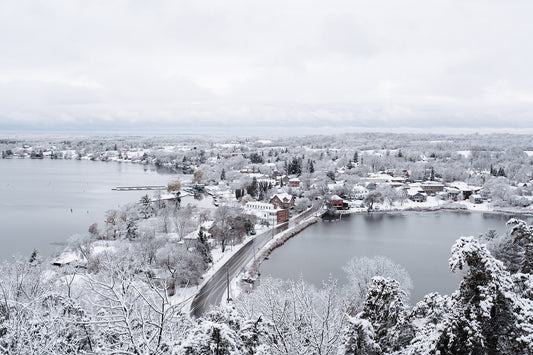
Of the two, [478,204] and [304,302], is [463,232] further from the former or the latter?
[304,302]

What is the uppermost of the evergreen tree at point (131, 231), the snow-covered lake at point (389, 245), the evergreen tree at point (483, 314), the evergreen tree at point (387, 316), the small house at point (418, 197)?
the evergreen tree at point (483, 314)

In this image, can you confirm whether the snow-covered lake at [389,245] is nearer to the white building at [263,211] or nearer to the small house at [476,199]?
the white building at [263,211]

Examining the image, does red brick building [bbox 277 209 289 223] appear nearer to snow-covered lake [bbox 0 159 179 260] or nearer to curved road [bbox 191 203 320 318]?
curved road [bbox 191 203 320 318]

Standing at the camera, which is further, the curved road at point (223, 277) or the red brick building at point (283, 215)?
the red brick building at point (283, 215)

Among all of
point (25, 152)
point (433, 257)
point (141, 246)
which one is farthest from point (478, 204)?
point (25, 152)

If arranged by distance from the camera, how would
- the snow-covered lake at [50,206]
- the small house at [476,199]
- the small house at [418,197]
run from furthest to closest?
the small house at [418,197] < the small house at [476,199] < the snow-covered lake at [50,206]

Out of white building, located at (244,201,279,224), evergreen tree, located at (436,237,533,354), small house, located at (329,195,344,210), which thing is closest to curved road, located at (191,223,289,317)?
white building, located at (244,201,279,224)

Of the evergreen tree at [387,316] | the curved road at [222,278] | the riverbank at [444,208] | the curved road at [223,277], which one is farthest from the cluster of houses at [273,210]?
the evergreen tree at [387,316]

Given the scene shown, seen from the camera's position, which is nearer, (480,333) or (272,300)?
(480,333)
